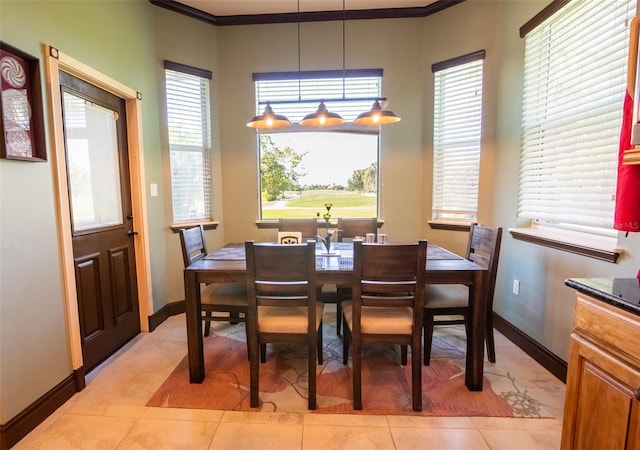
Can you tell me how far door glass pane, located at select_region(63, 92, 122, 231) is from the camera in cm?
211

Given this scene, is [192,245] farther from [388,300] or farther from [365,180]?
[365,180]

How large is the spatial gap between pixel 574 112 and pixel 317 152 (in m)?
A: 2.28

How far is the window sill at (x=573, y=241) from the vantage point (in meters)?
1.72

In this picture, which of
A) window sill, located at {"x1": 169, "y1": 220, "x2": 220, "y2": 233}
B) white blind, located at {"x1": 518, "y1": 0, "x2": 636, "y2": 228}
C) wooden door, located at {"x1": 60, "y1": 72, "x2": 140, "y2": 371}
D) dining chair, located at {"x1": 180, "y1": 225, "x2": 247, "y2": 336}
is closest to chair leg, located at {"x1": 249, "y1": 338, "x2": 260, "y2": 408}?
dining chair, located at {"x1": 180, "y1": 225, "x2": 247, "y2": 336}

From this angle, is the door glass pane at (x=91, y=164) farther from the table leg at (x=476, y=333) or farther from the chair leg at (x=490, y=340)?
the chair leg at (x=490, y=340)

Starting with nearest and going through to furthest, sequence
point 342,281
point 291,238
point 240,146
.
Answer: point 342,281
point 291,238
point 240,146

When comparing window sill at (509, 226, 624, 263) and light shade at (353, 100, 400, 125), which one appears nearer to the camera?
window sill at (509, 226, 624, 263)

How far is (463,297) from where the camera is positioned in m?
2.19

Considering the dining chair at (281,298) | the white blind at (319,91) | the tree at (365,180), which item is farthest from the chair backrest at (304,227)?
the dining chair at (281,298)

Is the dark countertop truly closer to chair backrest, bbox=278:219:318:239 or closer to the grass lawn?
chair backrest, bbox=278:219:318:239

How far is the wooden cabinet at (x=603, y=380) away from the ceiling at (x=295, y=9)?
314 cm

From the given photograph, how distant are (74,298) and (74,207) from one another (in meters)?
0.61

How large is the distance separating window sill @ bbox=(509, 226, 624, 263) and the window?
153 centimetres

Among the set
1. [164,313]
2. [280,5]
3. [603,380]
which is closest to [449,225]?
[603,380]
